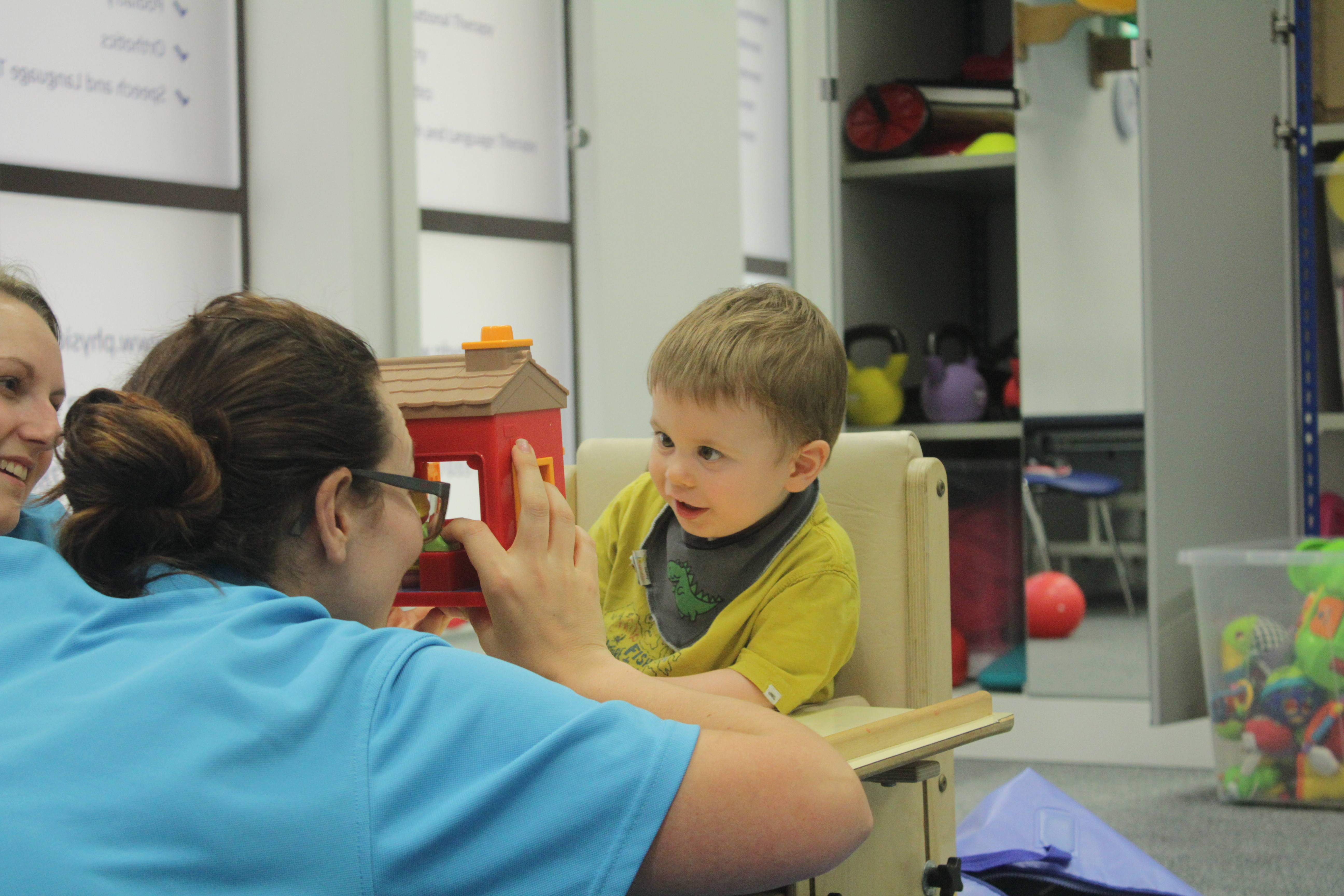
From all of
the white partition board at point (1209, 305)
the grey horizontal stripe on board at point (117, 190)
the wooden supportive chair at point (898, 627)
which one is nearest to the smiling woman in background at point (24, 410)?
the wooden supportive chair at point (898, 627)

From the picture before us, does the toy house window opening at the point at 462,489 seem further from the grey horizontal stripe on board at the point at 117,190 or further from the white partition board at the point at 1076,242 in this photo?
the white partition board at the point at 1076,242

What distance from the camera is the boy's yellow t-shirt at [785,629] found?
1.17m

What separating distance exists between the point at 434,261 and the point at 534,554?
1.89 m

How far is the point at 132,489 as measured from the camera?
30.1 inches

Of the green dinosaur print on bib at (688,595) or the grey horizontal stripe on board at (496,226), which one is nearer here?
the green dinosaur print on bib at (688,595)

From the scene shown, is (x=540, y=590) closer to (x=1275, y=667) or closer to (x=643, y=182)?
(x=1275, y=667)

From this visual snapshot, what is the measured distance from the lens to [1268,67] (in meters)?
2.79

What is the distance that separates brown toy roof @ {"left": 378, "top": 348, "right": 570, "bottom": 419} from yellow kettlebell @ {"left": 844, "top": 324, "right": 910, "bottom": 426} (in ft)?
6.70

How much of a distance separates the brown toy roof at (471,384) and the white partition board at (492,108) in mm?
1695

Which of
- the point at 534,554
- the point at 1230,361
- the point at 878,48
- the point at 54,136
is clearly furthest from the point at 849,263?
the point at 534,554

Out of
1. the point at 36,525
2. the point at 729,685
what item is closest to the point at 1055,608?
the point at 729,685

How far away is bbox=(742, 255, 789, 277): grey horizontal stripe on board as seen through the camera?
3754mm

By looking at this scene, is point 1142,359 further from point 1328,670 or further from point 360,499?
point 360,499

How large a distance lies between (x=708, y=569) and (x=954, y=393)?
1933mm
